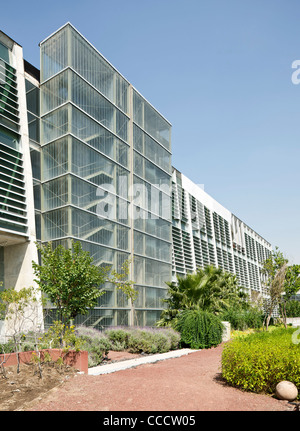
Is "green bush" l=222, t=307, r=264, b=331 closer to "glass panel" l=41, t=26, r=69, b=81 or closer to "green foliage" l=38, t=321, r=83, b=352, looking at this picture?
"green foliage" l=38, t=321, r=83, b=352

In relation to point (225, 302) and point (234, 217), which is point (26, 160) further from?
point (234, 217)

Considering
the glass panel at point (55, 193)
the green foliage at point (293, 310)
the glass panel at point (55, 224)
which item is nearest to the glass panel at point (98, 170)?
the glass panel at point (55, 193)

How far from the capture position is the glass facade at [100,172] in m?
21.8

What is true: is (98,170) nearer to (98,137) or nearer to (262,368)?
(98,137)

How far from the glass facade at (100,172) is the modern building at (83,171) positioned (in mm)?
64

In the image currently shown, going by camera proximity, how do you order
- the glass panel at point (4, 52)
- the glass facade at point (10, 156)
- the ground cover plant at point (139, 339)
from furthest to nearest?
the glass panel at point (4, 52) < the glass facade at point (10, 156) < the ground cover plant at point (139, 339)

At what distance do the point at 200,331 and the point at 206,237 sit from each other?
→ 2569 centimetres

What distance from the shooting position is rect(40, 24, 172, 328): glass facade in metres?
21.8

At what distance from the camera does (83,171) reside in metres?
22.5

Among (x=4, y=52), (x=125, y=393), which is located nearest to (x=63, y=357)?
(x=125, y=393)

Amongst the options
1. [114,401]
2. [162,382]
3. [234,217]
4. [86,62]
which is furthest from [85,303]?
[234,217]

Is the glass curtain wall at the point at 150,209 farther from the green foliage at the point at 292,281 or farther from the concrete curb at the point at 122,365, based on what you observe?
the concrete curb at the point at 122,365

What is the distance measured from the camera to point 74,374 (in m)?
10.3
